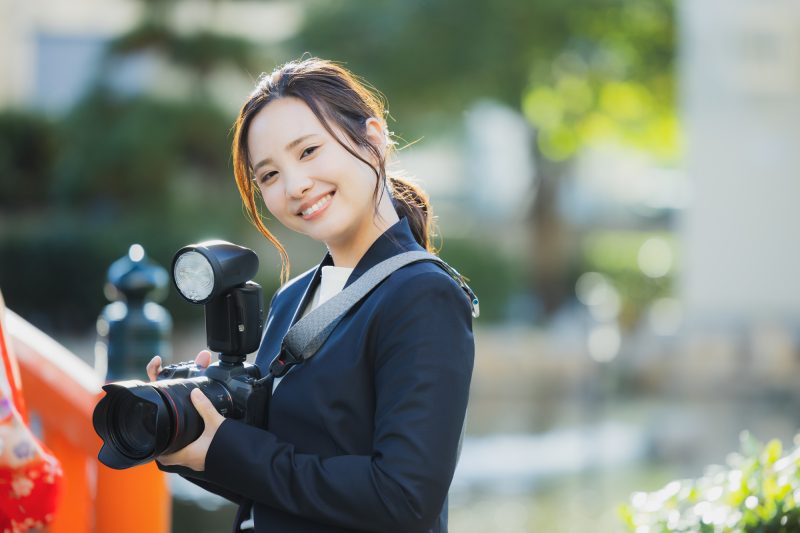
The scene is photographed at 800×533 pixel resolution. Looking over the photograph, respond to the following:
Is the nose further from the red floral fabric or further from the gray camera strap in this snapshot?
the red floral fabric

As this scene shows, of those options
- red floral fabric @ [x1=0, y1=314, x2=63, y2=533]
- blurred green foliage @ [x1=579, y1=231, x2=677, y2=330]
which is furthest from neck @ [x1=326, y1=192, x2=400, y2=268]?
blurred green foliage @ [x1=579, y1=231, x2=677, y2=330]

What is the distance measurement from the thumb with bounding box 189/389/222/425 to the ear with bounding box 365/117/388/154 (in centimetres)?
47

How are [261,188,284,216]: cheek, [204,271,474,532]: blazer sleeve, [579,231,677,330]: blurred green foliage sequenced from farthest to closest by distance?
1. [579,231,677,330]: blurred green foliage
2. [261,188,284,216]: cheek
3. [204,271,474,532]: blazer sleeve

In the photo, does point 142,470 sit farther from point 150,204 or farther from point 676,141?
point 676,141

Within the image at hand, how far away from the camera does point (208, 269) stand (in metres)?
1.60

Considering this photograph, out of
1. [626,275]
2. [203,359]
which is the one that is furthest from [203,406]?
[626,275]

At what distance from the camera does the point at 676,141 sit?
17.7 m

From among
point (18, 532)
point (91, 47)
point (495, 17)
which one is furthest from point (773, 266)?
point (91, 47)

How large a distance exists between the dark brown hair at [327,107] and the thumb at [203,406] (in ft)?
1.14

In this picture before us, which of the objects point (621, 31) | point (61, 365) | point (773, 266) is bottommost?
point (61, 365)

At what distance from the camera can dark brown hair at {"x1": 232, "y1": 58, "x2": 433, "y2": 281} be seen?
167 centimetres

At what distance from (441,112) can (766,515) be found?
34.0ft

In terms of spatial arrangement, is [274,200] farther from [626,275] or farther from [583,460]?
[626,275]

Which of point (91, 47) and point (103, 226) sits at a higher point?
point (91, 47)
